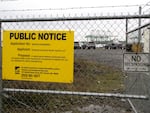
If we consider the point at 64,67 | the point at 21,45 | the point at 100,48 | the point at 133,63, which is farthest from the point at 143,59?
the point at 21,45

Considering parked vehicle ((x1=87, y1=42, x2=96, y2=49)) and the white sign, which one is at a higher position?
parked vehicle ((x1=87, y1=42, x2=96, y2=49))

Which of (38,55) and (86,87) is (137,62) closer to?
(38,55)

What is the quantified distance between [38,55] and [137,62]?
137cm

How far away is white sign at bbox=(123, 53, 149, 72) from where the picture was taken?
4465 mm

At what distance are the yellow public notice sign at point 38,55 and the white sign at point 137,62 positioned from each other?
2.54ft

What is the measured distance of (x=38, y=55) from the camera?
15.3 feet

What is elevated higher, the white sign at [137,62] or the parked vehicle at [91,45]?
the parked vehicle at [91,45]

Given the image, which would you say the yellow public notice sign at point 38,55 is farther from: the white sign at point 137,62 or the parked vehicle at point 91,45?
the white sign at point 137,62

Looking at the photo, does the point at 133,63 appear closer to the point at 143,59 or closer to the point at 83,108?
the point at 143,59

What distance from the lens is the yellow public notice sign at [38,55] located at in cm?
454

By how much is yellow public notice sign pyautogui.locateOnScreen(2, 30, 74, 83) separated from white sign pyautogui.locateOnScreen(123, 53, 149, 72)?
774 mm

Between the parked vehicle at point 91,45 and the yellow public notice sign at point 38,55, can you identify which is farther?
the parked vehicle at point 91,45

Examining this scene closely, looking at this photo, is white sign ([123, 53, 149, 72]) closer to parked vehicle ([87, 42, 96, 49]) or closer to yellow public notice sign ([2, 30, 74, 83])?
parked vehicle ([87, 42, 96, 49])

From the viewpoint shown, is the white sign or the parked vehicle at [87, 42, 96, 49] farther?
the parked vehicle at [87, 42, 96, 49]
